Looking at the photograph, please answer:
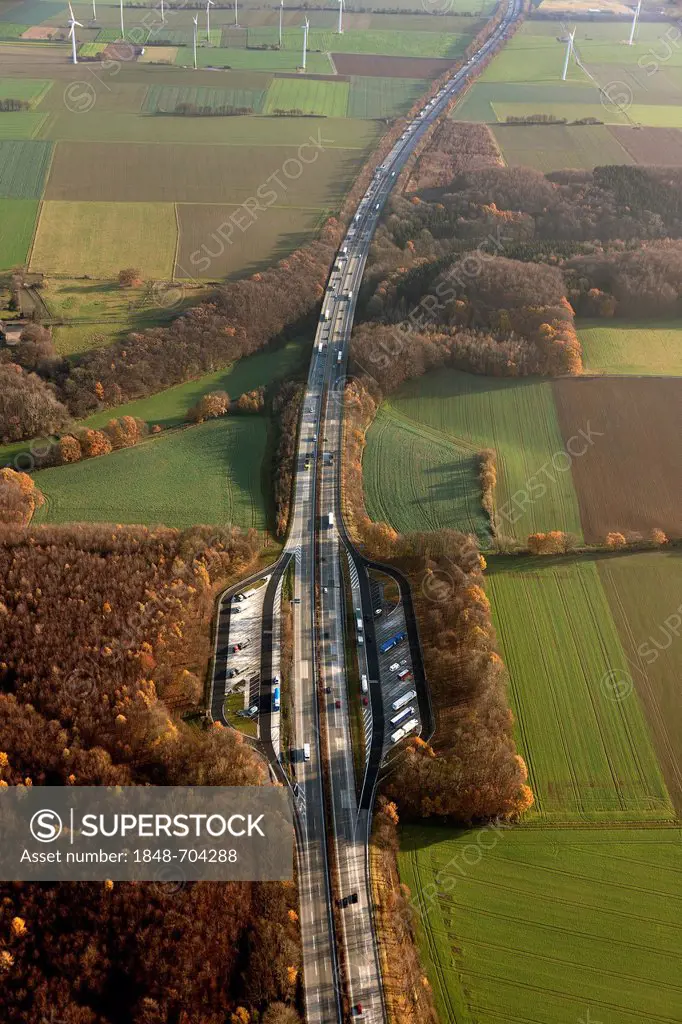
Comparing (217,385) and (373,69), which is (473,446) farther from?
(373,69)

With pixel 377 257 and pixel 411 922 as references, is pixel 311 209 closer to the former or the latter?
pixel 377 257

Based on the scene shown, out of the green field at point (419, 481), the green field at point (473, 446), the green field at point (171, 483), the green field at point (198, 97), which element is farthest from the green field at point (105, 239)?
the green field at point (419, 481)

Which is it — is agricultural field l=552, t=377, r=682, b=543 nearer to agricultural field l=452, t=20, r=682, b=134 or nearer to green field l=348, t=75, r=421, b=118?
agricultural field l=452, t=20, r=682, b=134

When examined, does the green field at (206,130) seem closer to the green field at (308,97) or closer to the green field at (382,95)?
the green field at (308,97)

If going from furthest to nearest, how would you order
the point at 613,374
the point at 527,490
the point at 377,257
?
1. the point at 377,257
2. the point at 613,374
3. the point at 527,490

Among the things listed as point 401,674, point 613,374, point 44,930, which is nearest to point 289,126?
point 613,374

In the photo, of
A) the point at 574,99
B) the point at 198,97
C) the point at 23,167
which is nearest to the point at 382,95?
the point at 198,97
